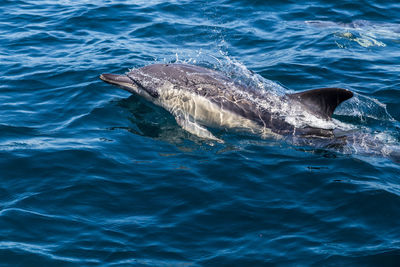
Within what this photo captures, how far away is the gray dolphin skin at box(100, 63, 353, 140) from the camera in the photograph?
10602 mm

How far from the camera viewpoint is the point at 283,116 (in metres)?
10.8

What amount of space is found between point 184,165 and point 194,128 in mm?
1545

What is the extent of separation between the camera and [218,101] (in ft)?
36.6

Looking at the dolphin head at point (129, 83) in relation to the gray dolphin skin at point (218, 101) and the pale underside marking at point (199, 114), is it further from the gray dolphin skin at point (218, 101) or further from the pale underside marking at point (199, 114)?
the pale underside marking at point (199, 114)

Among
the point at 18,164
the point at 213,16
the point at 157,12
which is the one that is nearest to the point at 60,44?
the point at 157,12

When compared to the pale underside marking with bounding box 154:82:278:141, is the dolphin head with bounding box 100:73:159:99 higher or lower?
higher

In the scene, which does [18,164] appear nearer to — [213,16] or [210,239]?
[210,239]

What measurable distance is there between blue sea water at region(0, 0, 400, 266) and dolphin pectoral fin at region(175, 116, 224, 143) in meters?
0.17

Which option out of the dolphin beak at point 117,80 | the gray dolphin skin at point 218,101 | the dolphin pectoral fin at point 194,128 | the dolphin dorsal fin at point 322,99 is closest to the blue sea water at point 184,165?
the dolphin pectoral fin at point 194,128

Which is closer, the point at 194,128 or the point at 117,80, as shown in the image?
the point at 194,128

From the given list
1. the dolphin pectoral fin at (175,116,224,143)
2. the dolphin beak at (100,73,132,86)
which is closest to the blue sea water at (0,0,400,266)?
the dolphin pectoral fin at (175,116,224,143)

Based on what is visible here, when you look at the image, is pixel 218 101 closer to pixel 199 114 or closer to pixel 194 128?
pixel 199 114

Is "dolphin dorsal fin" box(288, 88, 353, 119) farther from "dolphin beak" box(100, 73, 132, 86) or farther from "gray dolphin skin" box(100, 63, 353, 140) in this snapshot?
"dolphin beak" box(100, 73, 132, 86)

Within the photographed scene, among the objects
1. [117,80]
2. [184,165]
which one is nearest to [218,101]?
→ [184,165]
